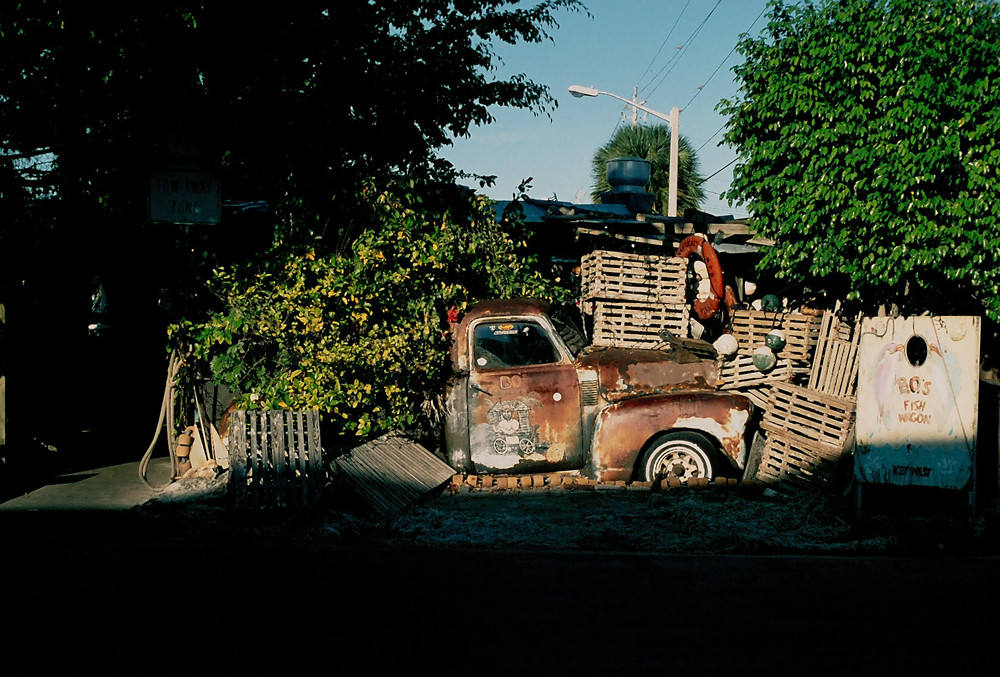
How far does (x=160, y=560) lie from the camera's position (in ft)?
21.2

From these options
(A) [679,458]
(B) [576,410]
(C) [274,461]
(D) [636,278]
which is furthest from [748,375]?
(C) [274,461]

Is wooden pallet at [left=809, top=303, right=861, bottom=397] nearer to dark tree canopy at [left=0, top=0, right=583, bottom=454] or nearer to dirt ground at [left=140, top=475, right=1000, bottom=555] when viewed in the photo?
dirt ground at [left=140, top=475, right=1000, bottom=555]

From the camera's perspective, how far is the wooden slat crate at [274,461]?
762cm

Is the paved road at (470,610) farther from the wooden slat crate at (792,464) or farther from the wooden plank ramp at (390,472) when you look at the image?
the wooden slat crate at (792,464)

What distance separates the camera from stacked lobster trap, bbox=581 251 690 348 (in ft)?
33.0

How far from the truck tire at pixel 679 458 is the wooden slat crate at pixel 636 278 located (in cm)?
218

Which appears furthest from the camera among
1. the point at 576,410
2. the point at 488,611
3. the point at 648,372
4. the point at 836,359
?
the point at 836,359

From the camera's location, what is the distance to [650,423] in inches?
330

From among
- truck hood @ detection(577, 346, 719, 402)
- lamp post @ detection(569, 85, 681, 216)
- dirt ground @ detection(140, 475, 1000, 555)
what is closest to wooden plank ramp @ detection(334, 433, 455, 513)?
dirt ground @ detection(140, 475, 1000, 555)

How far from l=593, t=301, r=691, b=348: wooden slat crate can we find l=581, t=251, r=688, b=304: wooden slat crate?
92 millimetres

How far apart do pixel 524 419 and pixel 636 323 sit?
2246mm

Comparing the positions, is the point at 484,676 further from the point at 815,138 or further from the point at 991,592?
the point at 815,138

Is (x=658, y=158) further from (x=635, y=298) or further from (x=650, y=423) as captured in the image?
(x=650, y=423)

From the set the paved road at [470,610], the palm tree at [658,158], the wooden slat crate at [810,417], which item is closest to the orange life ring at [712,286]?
the wooden slat crate at [810,417]
